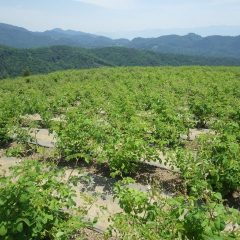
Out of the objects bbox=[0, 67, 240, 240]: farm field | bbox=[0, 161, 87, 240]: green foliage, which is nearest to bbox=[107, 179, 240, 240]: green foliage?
bbox=[0, 67, 240, 240]: farm field

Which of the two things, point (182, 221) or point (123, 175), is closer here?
point (182, 221)

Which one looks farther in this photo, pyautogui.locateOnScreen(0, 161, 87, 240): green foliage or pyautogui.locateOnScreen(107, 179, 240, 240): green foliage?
pyautogui.locateOnScreen(0, 161, 87, 240): green foliage

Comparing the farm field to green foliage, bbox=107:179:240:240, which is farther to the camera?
the farm field

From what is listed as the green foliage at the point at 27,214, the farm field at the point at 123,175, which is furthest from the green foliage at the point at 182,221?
the green foliage at the point at 27,214

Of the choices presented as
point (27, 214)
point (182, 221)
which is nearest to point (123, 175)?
point (182, 221)

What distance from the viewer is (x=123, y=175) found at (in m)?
9.27

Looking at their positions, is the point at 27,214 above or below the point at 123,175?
above

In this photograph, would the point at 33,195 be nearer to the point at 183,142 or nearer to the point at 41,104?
the point at 183,142

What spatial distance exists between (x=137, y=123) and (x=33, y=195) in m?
5.29

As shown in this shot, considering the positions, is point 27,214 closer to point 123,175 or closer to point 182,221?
point 182,221

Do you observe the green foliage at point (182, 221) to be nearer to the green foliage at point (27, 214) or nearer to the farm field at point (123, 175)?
the farm field at point (123, 175)

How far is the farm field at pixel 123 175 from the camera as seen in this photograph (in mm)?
4953

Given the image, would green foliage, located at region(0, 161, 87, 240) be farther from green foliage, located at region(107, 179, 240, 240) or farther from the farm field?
green foliage, located at region(107, 179, 240, 240)

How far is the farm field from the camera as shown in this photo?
4.95 m
